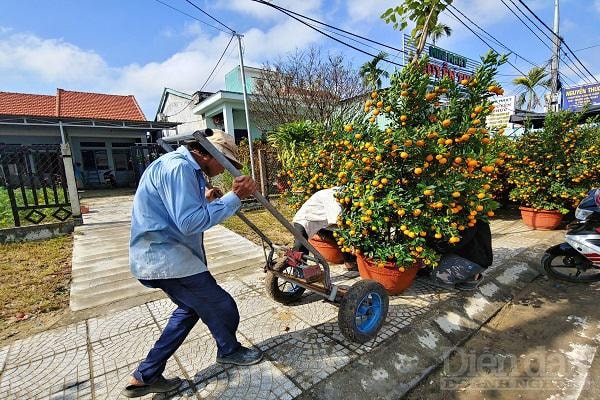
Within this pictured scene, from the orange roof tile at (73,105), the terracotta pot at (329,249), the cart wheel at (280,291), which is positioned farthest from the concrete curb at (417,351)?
the orange roof tile at (73,105)

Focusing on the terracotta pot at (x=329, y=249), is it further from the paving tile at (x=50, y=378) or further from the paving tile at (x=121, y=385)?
the paving tile at (x=50, y=378)

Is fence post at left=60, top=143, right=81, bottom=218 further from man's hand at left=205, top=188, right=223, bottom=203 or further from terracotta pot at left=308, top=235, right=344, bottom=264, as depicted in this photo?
man's hand at left=205, top=188, right=223, bottom=203

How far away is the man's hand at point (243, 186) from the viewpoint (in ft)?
5.59

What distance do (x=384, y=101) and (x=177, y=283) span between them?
8.40 feet

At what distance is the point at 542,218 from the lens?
5941mm

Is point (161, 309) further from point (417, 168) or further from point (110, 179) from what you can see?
point (110, 179)

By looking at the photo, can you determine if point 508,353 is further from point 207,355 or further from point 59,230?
point 59,230

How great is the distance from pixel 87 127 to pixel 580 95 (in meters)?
26.1

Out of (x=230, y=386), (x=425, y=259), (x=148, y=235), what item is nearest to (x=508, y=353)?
(x=425, y=259)

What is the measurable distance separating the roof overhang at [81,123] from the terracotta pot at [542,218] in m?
15.0

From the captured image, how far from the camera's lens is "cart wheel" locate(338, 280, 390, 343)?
2250 mm

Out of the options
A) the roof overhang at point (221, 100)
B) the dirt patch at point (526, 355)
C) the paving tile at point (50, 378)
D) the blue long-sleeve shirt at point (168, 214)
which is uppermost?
the roof overhang at point (221, 100)

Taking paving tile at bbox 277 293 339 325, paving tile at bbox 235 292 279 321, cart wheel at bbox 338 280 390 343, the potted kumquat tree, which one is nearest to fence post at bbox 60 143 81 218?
paving tile at bbox 235 292 279 321

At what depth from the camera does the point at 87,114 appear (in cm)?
1529
